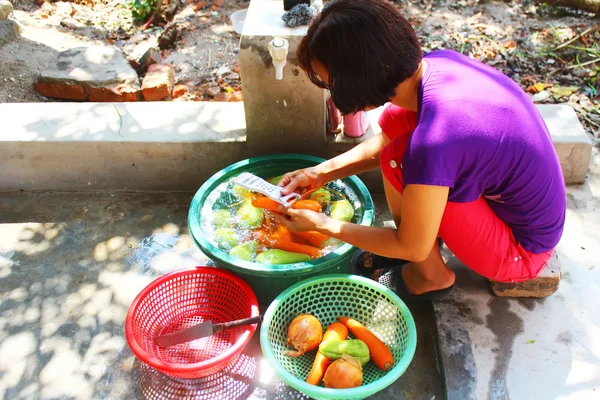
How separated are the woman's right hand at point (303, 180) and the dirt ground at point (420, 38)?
1.93 metres

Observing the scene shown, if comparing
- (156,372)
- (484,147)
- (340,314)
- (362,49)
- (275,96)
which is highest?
(362,49)

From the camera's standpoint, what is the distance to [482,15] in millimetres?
5117

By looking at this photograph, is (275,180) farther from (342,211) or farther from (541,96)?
(541,96)

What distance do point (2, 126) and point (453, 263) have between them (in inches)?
108

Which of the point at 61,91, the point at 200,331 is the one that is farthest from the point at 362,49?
the point at 61,91

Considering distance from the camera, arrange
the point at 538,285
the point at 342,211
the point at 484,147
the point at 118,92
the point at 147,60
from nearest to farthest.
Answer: the point at 484,147 < the point at 538,285 < the point at 342,211 < the point at 118,92 < the point at 147,60

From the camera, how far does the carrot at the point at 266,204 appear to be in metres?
2.48

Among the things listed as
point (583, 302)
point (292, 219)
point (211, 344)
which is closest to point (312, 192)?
point (292, 219)

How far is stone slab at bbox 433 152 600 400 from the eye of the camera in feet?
Result: 7.13

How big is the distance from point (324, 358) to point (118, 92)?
2889 millimetres

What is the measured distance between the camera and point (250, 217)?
2723 millimetres

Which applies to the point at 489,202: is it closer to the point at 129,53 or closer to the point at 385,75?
the point at 385,75

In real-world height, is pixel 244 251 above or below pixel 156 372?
above

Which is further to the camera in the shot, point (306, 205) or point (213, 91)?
point (213, 91)
